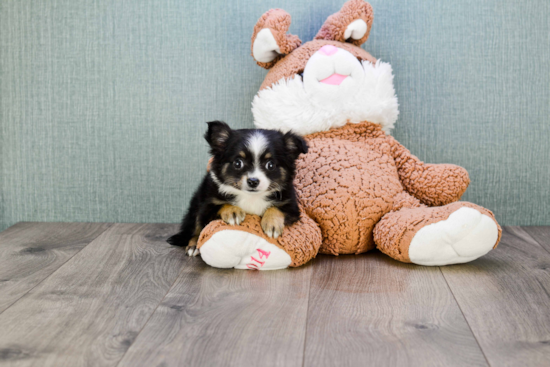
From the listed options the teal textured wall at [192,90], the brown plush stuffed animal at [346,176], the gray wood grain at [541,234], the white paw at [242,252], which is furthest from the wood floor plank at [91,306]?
the gray wood grain at [541,234]

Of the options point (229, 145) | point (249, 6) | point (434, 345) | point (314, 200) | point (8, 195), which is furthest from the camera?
point (8, 195)

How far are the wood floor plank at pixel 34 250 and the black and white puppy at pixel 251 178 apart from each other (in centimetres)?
62

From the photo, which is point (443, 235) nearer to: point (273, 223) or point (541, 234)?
point (273, 223)

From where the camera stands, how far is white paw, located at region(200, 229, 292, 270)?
177cm

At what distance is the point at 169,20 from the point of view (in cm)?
248

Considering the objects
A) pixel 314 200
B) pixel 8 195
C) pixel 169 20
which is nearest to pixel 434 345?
pixel 314 200

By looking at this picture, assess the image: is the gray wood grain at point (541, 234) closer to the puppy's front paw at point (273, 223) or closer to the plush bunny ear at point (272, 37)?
the puppy's front paw at point (273, 223)

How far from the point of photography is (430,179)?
2.10 meters

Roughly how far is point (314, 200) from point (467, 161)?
96 centimetres

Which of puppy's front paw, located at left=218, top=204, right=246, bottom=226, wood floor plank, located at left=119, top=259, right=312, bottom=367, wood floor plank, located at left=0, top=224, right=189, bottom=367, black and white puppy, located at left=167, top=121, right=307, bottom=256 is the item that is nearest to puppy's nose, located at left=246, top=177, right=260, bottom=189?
black and white puppy, located at left=167, top=121, right=307, bottom=256

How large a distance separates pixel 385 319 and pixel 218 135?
2.88ft

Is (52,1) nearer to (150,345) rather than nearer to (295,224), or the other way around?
(295,224)

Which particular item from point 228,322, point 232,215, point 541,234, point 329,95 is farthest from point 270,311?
point 541,234

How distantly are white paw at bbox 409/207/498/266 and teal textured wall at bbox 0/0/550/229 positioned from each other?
765 millimetres
